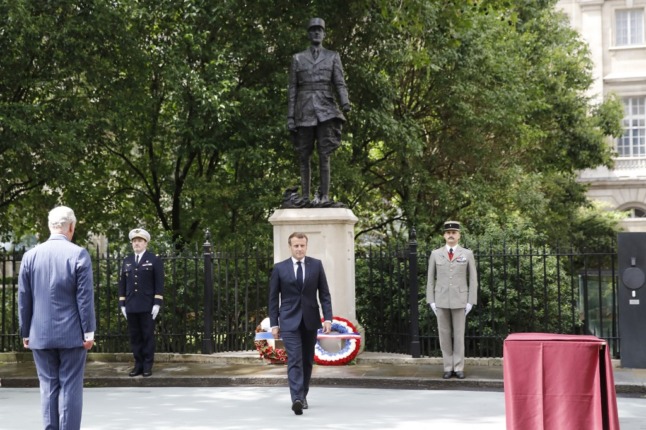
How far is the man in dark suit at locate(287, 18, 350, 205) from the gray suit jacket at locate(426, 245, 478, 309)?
2320mm

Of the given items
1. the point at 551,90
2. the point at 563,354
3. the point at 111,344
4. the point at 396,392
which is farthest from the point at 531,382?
the point at 551,90

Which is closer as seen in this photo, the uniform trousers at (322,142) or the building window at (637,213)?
the uniform trousers at (322,142)

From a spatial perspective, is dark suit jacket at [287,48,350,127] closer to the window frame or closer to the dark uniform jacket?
the dark uniform jacket

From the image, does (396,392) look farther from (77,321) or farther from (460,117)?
(460,117)

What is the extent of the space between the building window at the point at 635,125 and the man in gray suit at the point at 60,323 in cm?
4346

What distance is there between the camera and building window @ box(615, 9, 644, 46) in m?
47.9

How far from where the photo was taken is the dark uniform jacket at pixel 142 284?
1270 cm

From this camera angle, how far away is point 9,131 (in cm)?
1641

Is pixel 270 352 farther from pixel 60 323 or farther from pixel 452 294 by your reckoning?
pixel 60 323

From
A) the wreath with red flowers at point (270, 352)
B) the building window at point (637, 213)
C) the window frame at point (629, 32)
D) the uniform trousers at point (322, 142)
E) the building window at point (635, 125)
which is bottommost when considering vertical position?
the wreath with red flowers at point (270, 352)

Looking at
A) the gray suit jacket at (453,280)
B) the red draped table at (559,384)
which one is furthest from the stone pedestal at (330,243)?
the red draped table at (559,384)

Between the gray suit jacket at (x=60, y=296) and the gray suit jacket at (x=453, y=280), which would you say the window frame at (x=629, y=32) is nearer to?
the gray suit jacket at (x=453, y=280)

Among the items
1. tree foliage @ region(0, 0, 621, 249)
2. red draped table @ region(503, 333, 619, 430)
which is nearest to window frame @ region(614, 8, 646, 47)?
tree foliage @ region(0, 0, 621, 249)

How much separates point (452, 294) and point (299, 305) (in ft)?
9.83
